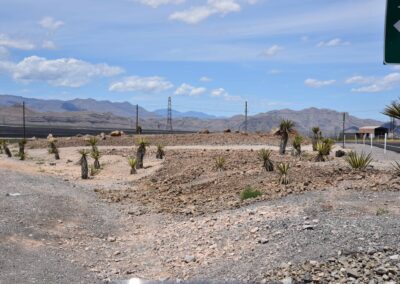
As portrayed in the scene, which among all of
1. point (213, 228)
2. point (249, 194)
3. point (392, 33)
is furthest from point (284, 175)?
point (392, 33)

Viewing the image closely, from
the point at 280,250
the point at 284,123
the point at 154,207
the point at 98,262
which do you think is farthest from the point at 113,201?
the point at 284,123

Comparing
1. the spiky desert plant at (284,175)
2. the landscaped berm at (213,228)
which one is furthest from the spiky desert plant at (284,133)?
the spiky desert plant at (284,175)

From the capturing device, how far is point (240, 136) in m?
42.4

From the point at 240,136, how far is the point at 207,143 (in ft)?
13.1

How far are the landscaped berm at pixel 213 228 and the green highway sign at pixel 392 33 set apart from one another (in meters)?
3.34

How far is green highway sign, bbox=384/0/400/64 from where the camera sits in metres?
4.41

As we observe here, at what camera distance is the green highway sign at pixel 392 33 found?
4406 mm

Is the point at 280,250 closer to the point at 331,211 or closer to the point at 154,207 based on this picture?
the point at 331,211

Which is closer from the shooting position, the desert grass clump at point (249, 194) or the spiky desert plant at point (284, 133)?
the desert grass clump at point (249, 194)

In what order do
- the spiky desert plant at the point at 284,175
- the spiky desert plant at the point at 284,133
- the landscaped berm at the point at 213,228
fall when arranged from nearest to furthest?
1. the landscaped berm at the point at 213,228
2. the spiky desert plant at the point at 284,175
3. the spiky desert plant at the point at 284,133

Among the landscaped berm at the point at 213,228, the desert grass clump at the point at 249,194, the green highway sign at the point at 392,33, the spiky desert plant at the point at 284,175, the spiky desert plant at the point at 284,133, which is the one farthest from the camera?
the spiky desert plant at the point at 284,133

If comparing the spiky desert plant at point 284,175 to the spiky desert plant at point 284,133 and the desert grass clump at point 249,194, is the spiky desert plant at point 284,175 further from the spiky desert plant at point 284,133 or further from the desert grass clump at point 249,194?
the spiky desert plant at point 284,133

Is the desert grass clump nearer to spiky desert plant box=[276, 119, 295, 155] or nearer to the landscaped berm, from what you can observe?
the landscaped berm

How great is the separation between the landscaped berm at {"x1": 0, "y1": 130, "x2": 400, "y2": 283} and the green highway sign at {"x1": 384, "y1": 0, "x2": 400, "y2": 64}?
11.0ft
